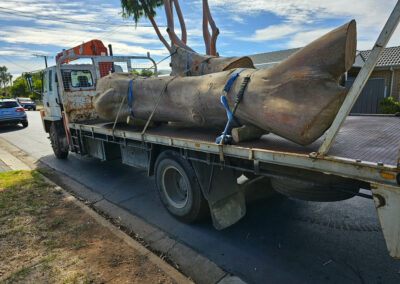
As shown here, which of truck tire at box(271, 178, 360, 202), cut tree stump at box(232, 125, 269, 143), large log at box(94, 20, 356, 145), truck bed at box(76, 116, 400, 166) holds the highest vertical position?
large log at box(94, 20, 356, 145)

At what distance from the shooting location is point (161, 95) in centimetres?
418

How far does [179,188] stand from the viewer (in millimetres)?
4297

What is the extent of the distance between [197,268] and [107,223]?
5.46 ft

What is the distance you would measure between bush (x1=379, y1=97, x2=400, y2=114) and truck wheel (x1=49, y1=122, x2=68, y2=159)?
1271 cm

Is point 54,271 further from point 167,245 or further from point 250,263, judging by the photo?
point 250,263

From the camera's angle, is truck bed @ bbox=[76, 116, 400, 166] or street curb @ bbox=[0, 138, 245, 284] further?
street curb @ bbox=[0, 138, 245, 284]

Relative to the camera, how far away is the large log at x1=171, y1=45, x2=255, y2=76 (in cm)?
437

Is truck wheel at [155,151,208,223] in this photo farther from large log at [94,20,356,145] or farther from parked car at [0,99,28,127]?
parked car at [0,99,28,127]

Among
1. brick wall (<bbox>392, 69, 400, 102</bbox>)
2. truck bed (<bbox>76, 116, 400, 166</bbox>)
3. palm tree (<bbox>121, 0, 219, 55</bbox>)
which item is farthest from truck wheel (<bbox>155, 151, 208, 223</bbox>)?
brick wall (<bbox>392, 69, 400, 102</bbox>)

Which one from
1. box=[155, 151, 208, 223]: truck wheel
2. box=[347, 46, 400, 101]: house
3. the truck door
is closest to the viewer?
box=[155, 151, 208, 223]: truck wheel

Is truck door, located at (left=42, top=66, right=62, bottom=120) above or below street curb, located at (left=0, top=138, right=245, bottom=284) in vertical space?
above

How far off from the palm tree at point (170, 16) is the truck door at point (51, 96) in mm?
5360

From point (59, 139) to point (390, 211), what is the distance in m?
8.08

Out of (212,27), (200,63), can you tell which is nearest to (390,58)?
(212,27)
